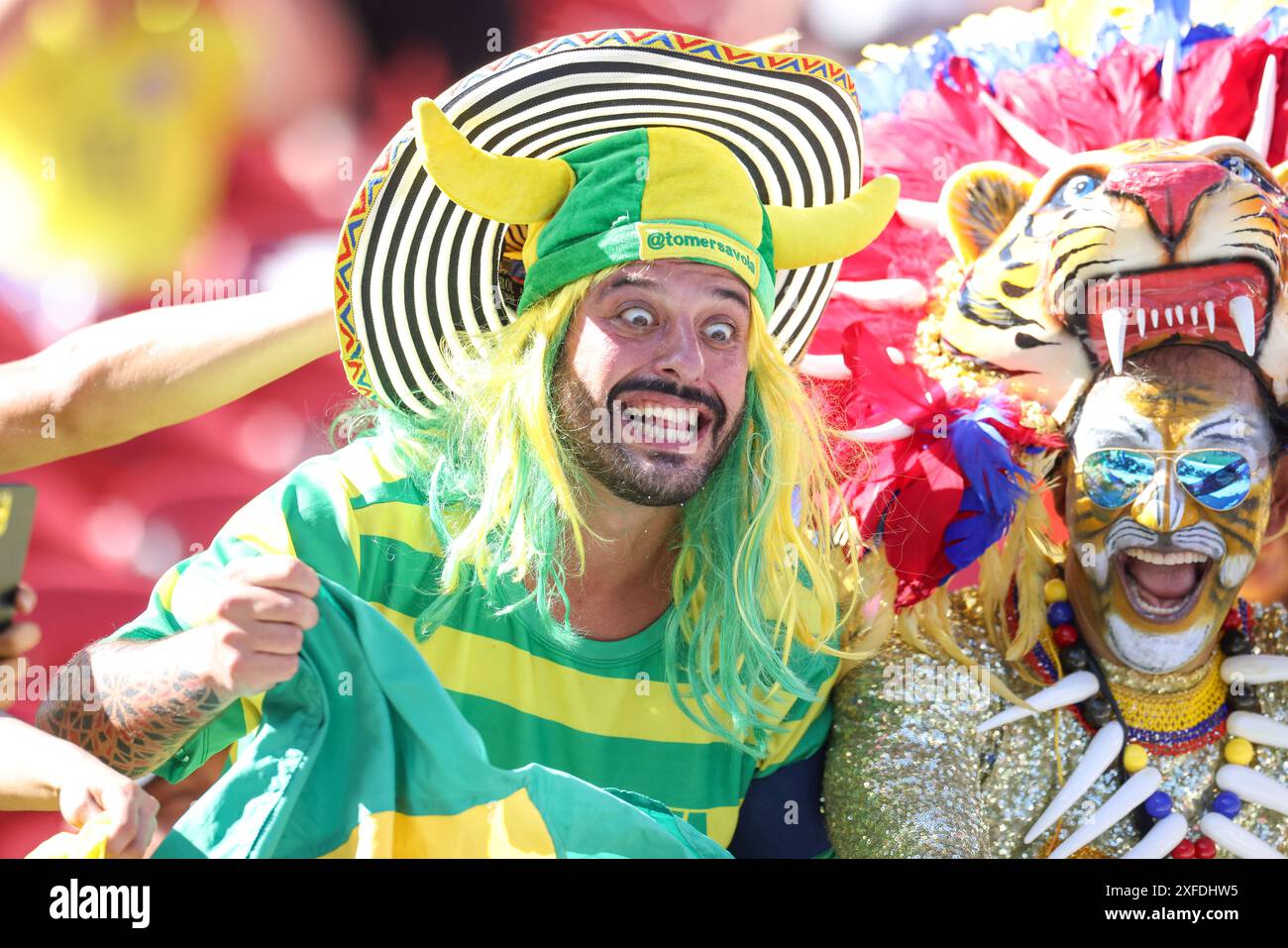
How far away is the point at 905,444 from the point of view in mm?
2105

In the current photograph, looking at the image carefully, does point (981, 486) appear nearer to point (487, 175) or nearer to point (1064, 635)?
point (1064, 635)

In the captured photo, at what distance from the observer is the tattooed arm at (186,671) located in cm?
137

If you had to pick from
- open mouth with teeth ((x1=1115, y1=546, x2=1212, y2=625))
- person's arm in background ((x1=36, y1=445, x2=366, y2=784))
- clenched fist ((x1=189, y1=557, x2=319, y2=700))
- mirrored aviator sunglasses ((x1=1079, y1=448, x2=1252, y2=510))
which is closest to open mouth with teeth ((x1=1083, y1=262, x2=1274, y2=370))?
mirrored aviator sunglasses ((x1=1079, y1=448, x2=1252, y2=510))

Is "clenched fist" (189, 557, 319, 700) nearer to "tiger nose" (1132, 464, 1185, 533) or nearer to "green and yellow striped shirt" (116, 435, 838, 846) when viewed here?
"green and yellow striped shirt" (116, 435, 838, 846)

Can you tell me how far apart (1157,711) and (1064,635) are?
18 centimetres

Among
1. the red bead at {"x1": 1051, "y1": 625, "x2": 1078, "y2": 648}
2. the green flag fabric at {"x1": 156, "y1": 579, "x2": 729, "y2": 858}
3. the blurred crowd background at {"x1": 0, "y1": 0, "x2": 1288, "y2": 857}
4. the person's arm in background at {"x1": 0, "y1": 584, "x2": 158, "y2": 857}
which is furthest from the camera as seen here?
the blurred crowd background at {"x1": 0, "y1": 0, "x2": 1288, "y2": 857}

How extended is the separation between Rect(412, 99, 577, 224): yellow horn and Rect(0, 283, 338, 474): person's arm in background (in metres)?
0.38

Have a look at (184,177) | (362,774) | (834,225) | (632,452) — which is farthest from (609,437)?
(184,177)

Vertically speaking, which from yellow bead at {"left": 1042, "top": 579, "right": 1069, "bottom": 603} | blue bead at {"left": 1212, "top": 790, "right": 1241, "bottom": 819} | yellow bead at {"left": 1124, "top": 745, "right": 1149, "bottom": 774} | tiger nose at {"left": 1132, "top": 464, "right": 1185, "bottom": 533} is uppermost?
tiger nose at {"left": 1132, "top": 464, "right": 1185, "bottom": 533}

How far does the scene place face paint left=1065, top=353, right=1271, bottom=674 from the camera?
6.63 feet

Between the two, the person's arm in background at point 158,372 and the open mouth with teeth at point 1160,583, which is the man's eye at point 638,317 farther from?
the open mouth with teeth at point 1160,583

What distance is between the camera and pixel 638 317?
199cm

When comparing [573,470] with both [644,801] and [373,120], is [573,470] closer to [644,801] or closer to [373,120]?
[644,801]
